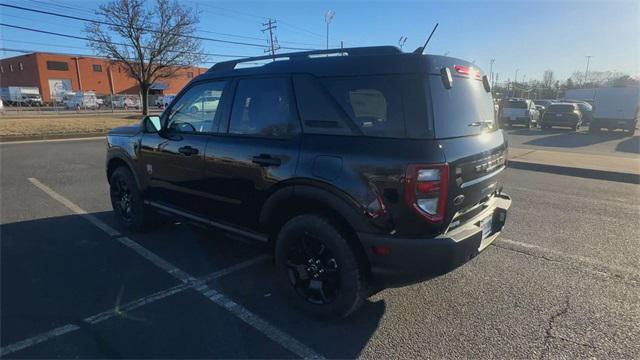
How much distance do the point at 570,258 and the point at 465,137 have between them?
2.36 metres

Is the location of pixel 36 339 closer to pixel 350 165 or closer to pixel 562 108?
pixel 350 165

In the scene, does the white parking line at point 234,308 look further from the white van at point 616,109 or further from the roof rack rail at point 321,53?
the white van at point 616,109

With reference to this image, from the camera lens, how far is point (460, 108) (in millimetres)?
2883

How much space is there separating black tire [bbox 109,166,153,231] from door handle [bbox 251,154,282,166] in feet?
6.99

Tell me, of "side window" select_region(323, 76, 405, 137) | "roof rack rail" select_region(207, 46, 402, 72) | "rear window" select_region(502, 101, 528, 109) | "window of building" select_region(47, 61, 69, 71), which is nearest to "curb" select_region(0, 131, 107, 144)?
"roof rack rail" select_region(207, 46, 402, 72)

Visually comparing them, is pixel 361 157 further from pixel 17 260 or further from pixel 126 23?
pixel 126 23

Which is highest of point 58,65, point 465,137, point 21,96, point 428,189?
point 58,65

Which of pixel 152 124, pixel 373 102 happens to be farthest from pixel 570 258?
pixel 152 124

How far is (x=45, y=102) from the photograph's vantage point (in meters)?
60.9

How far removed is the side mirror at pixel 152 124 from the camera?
4281 mm

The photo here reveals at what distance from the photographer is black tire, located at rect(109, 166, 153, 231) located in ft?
15.3

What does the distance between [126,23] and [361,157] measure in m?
28.2

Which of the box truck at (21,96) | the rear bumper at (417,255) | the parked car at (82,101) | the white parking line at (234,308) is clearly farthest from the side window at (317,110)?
the box truck at (21,96)

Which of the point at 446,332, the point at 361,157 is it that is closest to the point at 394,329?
the point at 446,332
